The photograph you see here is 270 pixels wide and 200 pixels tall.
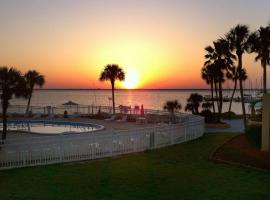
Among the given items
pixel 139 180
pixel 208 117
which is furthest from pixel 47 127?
pixel 139 180

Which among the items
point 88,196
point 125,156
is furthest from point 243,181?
point 125,156

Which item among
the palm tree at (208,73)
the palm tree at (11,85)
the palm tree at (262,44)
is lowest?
the palm tree at (11,85)

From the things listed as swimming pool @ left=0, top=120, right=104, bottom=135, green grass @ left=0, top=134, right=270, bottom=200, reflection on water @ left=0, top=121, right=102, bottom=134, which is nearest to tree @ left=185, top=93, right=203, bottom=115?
swimming pool @ left=0, top=120, right=104, bottom=135

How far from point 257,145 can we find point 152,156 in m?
5.57

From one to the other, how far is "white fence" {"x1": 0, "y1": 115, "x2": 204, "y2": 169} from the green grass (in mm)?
685

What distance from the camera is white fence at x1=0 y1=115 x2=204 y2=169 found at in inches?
617

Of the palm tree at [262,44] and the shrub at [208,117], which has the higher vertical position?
the palm tree at [262,44]

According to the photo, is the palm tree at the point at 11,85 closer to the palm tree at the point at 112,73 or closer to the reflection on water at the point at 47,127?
the reflection on water at the point at 47,127

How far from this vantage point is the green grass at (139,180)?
11539 millimetres

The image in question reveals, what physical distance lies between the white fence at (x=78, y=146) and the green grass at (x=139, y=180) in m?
0.68

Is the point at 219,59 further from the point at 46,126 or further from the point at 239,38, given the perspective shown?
the point at 46,126

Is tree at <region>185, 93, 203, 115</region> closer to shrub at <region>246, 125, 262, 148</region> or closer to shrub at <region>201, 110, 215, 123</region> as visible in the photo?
shrub at <region>201, 110, 215, 123</region>

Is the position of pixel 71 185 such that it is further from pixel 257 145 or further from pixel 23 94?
pixel 23 94

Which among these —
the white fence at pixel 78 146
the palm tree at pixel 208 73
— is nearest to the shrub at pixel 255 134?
the white fence at pixel 78 146
